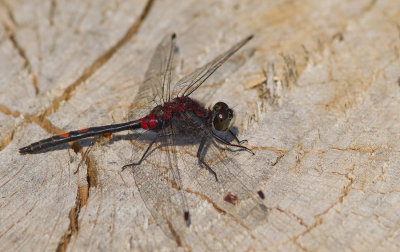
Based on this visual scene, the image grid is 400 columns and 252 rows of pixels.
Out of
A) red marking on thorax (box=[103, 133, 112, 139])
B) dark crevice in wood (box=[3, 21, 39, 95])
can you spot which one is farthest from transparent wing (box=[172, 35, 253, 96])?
dark crevice in wood (box=[3, 21, 39, 95])

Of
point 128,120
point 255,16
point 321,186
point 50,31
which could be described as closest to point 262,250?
point 321,186

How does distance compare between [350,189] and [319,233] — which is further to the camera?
[350,189]

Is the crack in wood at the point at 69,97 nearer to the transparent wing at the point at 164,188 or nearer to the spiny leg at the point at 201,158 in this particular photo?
the transparent wing at the point at 164,188

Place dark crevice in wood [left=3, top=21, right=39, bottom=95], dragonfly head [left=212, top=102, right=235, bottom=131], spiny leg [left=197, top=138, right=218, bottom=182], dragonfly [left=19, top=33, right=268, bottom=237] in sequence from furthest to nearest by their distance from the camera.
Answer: dark crevice in wood [left=3, top=21, right=39, bottom=95] < dragonfly head [left=212, top=102, right=235, bottom=131] < spiny leg [left=197, top=138, right=218, bottom=182] < dragonfly [left=19, top=33, right=268, bottom=237]

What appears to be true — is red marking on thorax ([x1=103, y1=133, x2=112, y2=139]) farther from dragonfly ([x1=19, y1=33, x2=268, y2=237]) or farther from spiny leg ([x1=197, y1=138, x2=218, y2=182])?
spiny leg ([x1=197, y1=138, x2=218, y2=182])

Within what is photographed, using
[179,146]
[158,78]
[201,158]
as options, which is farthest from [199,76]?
[201,158]

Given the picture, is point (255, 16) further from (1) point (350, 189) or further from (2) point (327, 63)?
(1) point (350, 189)
